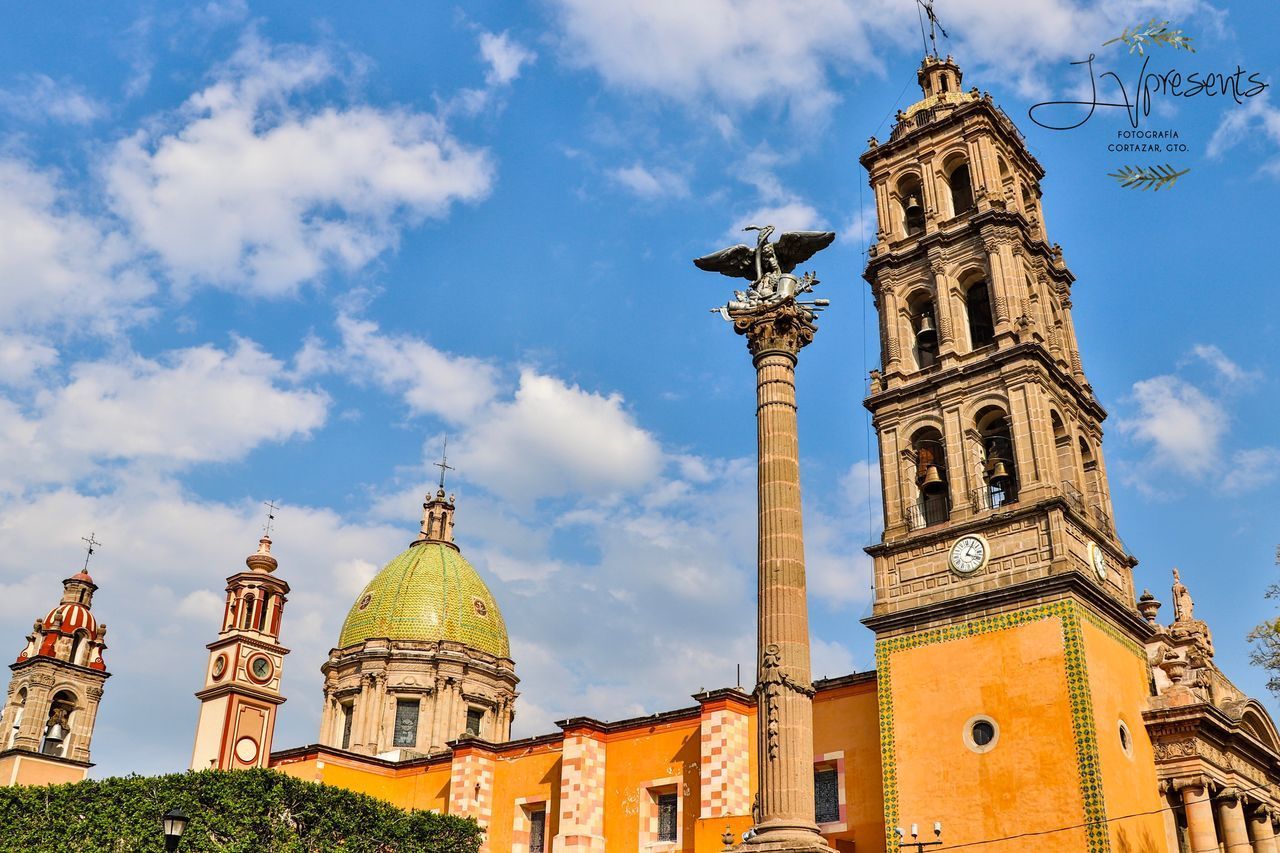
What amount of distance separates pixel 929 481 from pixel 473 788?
16.8m

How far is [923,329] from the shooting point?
33094mm

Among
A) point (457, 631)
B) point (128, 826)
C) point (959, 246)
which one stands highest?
point (959, 246)

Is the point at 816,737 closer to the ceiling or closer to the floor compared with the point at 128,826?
closer to the ceiling

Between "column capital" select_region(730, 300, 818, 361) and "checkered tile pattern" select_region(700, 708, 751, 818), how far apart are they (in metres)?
12.3

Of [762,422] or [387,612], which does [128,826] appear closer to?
[762,422]

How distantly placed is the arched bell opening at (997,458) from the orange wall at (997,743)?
4.17 m

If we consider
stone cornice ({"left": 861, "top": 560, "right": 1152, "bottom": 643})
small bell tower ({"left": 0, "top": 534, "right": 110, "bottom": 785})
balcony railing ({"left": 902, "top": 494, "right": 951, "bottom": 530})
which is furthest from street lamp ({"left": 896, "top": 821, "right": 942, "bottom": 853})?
small bell tower ({"left": 0, "top": 534, "right": 110, "bottom": 785})

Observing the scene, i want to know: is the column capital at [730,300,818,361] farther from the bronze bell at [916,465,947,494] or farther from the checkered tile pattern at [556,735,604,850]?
the checkered tile pattern at [556,735,604,850]

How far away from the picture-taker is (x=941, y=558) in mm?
29047

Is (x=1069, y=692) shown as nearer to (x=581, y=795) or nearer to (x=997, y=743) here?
(x=997, y=743)

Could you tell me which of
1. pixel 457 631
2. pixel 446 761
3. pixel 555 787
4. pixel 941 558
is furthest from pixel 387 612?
pixel 941 558

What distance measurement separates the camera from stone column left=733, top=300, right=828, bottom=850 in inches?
701

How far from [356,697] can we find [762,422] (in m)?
34.4

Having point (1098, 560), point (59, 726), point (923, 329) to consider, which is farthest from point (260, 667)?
point (1098, 560)
